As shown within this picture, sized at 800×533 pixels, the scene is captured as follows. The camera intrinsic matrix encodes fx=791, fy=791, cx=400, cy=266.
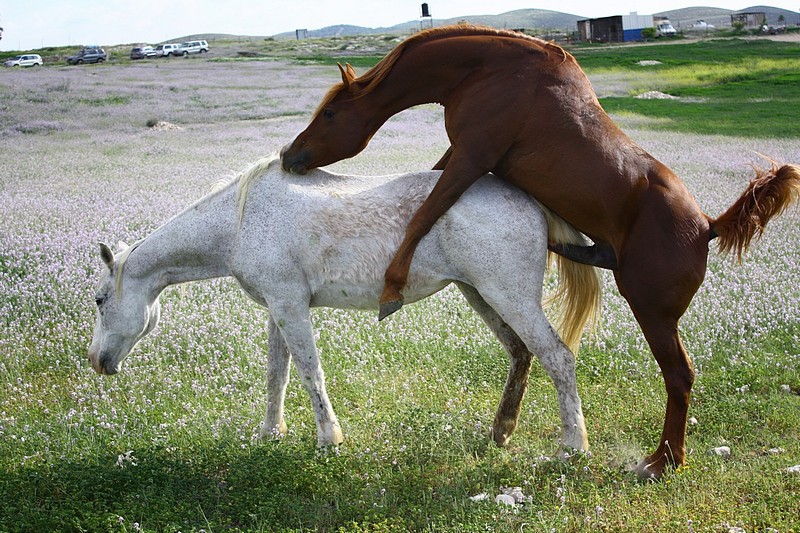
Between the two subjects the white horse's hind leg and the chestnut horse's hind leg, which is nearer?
the chestnut horse's hind leg

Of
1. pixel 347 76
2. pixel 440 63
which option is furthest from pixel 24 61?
pixel 440 63

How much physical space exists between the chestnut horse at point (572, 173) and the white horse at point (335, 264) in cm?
21

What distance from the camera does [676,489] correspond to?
4.69 meters

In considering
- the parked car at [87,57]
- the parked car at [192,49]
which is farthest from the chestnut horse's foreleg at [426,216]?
the parked car at [192,49]

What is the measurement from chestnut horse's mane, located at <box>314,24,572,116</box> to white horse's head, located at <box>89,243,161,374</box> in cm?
195

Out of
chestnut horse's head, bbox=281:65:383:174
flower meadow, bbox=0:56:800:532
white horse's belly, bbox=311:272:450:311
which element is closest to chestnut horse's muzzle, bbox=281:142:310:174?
chestnut horse's head, bbox=281:65:383:174

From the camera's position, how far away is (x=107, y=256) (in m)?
5.64

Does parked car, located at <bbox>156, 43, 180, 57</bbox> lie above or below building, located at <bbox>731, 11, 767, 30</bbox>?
below

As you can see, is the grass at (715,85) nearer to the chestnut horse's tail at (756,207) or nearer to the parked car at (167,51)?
the chestnut horse's tail at (756,207)

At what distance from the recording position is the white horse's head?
5.63 metres

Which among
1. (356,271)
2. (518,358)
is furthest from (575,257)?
(356,271)

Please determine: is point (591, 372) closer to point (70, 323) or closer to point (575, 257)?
point (575, 257)

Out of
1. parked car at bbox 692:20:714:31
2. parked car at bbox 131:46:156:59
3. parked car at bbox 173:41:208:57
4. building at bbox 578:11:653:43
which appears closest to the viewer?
parked car at bbox 131:46:156:59

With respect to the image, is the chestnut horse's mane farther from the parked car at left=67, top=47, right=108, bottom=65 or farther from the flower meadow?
the parked car at left=67, top=47, right=108, bottom=65
